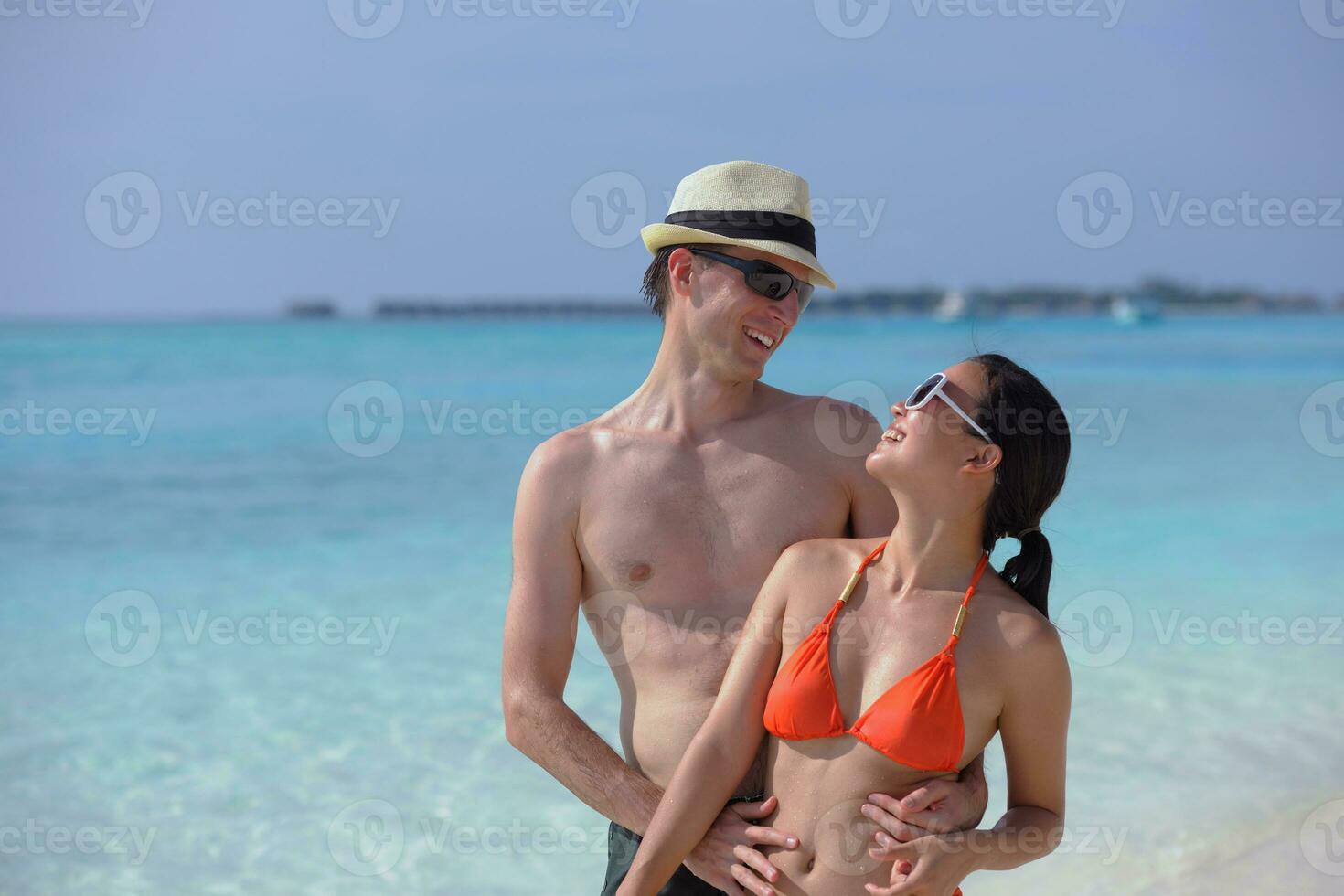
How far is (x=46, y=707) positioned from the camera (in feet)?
21.7

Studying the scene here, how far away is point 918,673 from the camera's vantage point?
7.14 feet

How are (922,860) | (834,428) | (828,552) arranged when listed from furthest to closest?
(834,428) → (828,552) → (922,860)

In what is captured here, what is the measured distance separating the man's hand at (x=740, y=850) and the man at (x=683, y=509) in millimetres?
164

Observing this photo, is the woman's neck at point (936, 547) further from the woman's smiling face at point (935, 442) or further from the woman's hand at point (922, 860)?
the woman's hand at point (922, 860)

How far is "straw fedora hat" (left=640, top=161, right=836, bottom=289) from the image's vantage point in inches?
101

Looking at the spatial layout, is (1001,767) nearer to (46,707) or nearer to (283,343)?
(46,707)

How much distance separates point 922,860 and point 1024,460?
73cm

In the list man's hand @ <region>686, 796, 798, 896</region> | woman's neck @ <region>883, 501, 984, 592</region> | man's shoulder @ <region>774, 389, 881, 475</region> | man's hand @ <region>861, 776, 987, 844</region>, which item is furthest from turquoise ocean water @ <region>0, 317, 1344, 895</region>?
man's hand @ <region>686, 796, 798, 896</region>

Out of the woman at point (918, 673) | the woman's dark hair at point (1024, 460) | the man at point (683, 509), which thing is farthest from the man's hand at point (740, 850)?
the woman's dark hair at point (1024, 460)

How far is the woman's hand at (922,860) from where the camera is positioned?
2.16 m

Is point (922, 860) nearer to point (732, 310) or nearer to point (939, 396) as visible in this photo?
point (939, 396)

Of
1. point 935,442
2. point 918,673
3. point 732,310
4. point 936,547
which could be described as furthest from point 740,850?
point 732,310

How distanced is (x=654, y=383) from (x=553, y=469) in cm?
31

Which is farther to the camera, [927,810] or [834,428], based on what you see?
[834,428]
